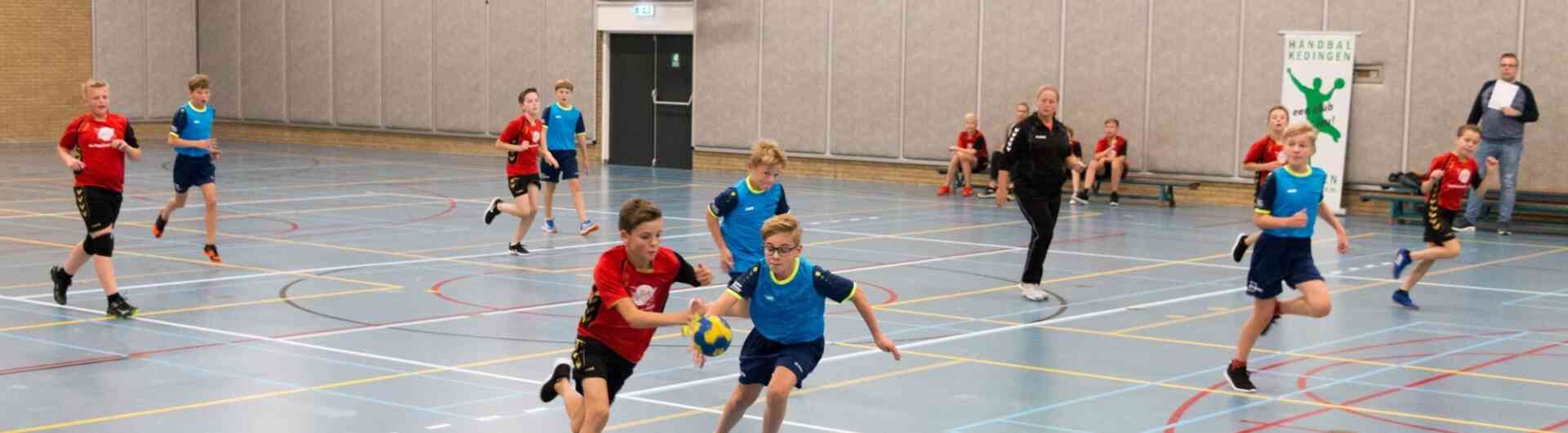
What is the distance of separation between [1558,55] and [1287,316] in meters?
11.9

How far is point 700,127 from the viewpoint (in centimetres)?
3384

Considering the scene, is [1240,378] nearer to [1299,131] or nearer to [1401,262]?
[1299,131]

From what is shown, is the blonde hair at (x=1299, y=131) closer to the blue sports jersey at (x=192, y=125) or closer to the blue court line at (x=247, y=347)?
the blue court line at (x=247, y=347)

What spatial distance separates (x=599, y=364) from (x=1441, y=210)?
9.48m

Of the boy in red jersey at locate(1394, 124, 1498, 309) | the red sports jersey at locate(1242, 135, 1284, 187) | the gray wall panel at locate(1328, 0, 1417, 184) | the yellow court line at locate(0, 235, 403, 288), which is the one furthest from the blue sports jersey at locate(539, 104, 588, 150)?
the gray wall panel at locate(1328, 0, 1417, 184)

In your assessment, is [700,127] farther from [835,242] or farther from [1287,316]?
[1287,316]

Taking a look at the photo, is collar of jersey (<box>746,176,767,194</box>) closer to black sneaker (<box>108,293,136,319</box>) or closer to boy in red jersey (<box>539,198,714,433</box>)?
boy in red jersey (<box>539,198,714,433</box>)

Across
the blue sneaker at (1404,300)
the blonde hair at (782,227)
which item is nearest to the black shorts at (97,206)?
the blonde hair at (782,227)

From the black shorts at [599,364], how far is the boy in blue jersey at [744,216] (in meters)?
2.98

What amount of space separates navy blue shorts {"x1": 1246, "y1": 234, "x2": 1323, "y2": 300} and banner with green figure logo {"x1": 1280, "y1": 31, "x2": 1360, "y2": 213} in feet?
49.4

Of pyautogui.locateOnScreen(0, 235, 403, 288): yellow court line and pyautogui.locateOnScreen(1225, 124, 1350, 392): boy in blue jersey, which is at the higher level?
pyautogui.locateOnScreen(1225, 124, 1350, 392): boy in blue jersey

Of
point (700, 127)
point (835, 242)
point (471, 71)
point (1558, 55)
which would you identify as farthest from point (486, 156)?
point (1558, 55)

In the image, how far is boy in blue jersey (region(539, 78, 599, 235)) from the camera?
20.6 meters

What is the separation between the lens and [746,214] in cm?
1120
